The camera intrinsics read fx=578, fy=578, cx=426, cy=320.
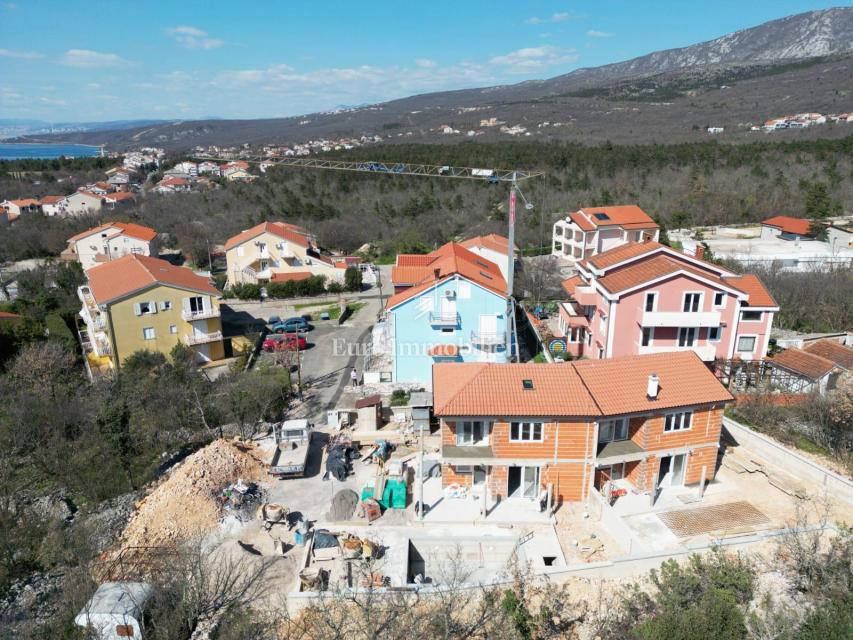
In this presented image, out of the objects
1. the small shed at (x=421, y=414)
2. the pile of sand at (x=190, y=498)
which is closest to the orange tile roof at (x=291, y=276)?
the small shed at (x=421, y=414)

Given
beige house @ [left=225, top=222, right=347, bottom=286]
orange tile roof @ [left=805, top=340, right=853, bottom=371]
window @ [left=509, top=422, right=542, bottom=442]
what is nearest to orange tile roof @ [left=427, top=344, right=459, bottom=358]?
window @ [left=509, top=422, right=542, bottom=442]

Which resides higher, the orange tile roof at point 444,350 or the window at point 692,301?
the window at point 692,301

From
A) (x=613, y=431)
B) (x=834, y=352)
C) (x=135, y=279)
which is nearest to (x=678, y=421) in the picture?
(x=613, y=431)

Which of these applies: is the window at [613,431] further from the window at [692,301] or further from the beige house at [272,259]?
the beige house at [272,259]

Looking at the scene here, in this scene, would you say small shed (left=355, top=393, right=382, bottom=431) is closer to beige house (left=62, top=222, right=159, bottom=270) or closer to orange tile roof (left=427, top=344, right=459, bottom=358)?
orange tile roof (left=427, top=344, right=459, bottom=358)

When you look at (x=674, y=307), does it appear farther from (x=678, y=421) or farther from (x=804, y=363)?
(x=678, y=421)

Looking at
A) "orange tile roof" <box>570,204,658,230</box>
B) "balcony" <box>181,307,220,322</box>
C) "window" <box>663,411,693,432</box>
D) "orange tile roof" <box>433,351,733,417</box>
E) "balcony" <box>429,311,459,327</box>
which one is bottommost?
"balcony" <box>181,307,220,322</box>

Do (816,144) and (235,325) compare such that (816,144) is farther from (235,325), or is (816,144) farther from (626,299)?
(235,325)

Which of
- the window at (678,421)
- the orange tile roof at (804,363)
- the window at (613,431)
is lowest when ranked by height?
the orange tile roof at (804,363)
